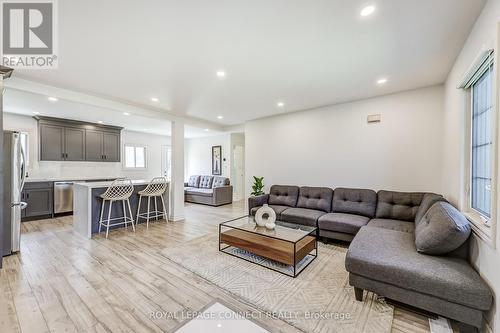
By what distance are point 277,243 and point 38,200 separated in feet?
18.2

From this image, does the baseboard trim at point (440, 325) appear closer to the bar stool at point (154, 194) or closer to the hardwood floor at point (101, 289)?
the hardwood floor at point (101, 289)

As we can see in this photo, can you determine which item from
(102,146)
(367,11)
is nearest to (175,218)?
(102,146)

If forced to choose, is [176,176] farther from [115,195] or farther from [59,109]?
[59,109]

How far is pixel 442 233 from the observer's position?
1757 mm

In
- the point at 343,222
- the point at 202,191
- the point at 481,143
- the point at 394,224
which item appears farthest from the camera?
the point at 202,191

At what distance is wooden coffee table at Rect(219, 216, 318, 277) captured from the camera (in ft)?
8.08

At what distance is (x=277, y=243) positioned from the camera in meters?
2.67

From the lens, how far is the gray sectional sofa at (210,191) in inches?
257

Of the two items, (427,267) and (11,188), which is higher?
(11,188)

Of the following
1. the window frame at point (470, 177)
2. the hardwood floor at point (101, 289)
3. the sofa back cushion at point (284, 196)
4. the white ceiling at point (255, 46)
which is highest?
the white ceiling at point (255, 46)

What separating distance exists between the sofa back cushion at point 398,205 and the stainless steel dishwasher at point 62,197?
22.2 ft

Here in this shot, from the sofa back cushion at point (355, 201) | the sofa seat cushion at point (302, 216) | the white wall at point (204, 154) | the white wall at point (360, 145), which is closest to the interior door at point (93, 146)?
the white wall at point (204, 154)

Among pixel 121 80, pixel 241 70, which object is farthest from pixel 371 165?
pixel 121 80

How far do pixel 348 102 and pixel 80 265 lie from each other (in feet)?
16.2
